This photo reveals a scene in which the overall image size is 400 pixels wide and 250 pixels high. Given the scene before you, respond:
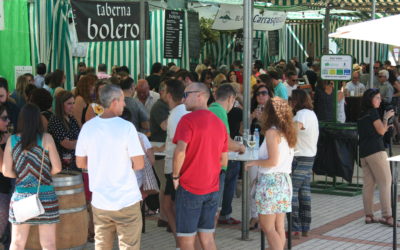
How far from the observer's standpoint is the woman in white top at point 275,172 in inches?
263

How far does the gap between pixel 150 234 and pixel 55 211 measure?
2.47 metres

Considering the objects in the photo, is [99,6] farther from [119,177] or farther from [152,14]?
[152,14]

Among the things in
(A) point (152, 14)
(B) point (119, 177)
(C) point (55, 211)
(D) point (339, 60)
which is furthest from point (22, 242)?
(A) point (152, 14)

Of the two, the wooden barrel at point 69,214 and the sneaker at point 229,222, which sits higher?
the wooden barrel at point 69,214

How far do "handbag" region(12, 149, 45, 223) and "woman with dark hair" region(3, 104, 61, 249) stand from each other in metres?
0.09

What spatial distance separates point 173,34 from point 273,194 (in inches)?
319

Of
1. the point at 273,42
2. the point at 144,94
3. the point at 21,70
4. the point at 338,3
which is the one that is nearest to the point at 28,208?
the point at 144,94

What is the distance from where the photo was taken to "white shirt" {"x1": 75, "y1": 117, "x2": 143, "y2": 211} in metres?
5.68

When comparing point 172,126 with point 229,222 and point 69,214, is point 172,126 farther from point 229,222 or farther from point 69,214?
point 229,222

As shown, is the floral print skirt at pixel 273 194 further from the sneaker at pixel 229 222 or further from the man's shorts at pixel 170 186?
the sneaker at pixel 229 222

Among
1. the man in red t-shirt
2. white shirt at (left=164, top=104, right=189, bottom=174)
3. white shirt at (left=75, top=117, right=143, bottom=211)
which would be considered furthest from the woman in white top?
white shirt at (left=75, top=117, right=143, bottom=211)

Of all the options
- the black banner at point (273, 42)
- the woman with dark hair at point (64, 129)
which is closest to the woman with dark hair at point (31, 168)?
the woman with dark hair at point (64, 129)

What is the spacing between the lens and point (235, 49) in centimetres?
2092

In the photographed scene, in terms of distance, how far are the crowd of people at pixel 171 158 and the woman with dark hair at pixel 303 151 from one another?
0.04ft
